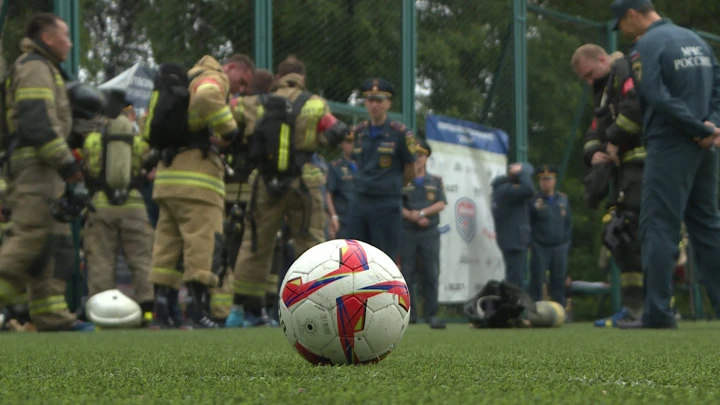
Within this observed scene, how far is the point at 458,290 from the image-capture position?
11.6m

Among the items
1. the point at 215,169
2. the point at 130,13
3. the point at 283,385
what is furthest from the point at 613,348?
the point at 130,13

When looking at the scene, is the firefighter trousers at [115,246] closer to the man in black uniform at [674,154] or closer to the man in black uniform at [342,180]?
the man in black uniform at [342,180]

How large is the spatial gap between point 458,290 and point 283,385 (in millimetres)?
9048

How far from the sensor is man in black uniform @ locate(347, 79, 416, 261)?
845cm

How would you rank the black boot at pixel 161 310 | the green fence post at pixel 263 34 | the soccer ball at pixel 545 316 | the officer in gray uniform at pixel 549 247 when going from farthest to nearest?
1. the officer in gray uniform at pixel 549 247
2. the green fence post at pixel 263 34
3. the soccer ball at pixel 545 316
4. the black boot at pixel 161 310

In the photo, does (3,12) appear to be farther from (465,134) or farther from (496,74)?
(496,74)

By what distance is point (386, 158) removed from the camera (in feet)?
27.8

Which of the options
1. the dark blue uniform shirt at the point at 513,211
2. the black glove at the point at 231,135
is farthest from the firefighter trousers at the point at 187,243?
the dark blue uniform shirt at the point at 513,211

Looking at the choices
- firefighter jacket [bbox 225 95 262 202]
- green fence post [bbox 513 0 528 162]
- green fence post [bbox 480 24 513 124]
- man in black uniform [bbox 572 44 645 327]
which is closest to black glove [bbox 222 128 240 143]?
firefighter jacket [bbox 225 95 262 202]

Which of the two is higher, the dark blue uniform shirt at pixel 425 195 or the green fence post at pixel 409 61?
the green fence post at pixel 409 61

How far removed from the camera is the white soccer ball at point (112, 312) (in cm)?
780

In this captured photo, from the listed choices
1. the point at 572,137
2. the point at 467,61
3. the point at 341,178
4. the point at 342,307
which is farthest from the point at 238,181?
the point at 572,137

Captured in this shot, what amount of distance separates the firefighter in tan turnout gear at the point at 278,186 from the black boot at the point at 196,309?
0.28 m

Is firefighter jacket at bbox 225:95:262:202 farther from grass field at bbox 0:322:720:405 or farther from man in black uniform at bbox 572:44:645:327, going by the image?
grass field at bbox 0:322:720:405
